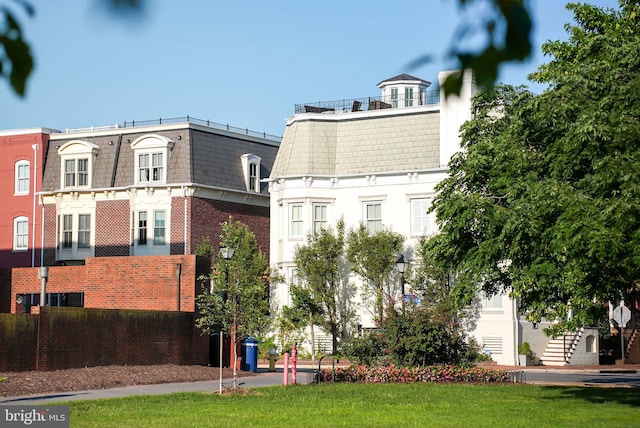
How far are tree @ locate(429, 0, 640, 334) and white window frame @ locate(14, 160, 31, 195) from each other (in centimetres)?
3771

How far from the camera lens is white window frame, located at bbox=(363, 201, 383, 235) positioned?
50906mm

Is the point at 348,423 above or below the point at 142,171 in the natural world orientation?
below

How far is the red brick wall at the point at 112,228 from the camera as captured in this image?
182ft

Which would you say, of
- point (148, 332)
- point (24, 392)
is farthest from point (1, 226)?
point (24, 392)

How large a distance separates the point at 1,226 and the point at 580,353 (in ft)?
107

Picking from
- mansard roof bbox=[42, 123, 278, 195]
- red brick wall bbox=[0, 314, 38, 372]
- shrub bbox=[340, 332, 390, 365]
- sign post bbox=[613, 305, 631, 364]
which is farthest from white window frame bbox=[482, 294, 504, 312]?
red brick wall bbox=[0, 314, 38, 372]

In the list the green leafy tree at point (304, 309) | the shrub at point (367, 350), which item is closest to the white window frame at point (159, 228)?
the green leafy tree at point (304, 309)

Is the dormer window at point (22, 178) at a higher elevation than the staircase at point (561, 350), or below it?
higher

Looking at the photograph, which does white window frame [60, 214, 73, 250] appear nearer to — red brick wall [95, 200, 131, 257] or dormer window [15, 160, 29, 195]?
red brick wall [95, 200, 131, 257]

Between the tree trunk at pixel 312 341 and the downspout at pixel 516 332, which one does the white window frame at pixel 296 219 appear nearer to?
the tree trunk at pixel 312 341

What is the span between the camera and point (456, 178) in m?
25.2

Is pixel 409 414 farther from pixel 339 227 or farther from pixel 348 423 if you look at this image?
pixel 339 227

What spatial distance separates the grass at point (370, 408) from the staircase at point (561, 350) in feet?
72.6

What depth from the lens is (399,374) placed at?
93.3 feet
